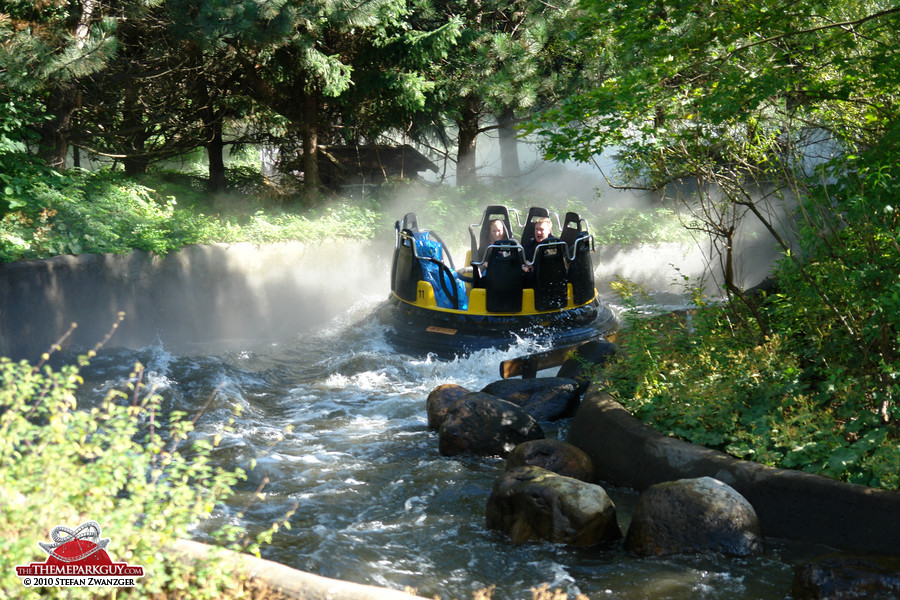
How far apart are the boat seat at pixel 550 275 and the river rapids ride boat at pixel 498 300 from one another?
0.01 metres

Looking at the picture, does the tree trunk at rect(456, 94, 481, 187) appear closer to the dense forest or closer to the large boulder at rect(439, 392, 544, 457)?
the dense forest

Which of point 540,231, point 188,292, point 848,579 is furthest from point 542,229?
point 848,579

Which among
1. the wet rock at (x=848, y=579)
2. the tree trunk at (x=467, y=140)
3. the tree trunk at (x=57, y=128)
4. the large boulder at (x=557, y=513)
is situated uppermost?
the tree trunk at (x=467, y=140)

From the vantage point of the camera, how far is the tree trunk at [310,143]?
48.6ft

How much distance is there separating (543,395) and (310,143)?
30.6 ft

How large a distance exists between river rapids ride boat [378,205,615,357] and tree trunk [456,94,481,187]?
7.59m

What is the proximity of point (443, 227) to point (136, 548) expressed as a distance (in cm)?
1350

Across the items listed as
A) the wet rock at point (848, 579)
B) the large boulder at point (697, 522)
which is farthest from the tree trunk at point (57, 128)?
the wet rock at point (848, 579)

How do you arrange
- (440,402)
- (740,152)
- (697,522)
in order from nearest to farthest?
(697,522) < (740,152) < (440,402)

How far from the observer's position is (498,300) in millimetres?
9320

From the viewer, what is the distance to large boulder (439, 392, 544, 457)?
242 inches

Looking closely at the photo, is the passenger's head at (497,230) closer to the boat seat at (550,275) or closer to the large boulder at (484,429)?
the boat seat at (550,275)

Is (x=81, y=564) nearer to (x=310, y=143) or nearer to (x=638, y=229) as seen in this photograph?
(x=310, y=143)

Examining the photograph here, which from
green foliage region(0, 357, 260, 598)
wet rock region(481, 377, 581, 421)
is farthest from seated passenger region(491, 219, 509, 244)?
green foliage region(0, 357, 260, 598)
